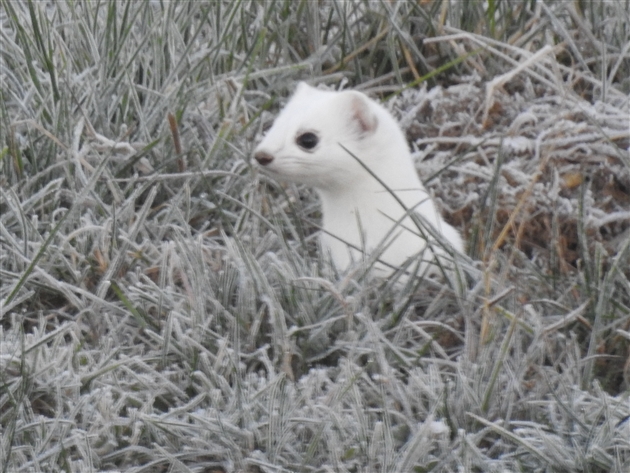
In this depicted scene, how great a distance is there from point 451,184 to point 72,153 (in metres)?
1.34

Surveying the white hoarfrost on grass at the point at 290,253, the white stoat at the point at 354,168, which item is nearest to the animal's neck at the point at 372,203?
the white stoat at the point at 354,168

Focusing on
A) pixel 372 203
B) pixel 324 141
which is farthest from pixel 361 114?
pixel 372 203

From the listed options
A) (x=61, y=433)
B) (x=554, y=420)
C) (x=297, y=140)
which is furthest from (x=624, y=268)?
(x=61, y=433)

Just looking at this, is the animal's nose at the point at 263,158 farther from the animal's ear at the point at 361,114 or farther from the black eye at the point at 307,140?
the animal's ear at the point at 361,114

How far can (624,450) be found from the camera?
9.04ft

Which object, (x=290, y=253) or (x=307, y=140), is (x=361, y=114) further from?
(x=290, y=253)

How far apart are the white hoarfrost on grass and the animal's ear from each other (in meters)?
0.32

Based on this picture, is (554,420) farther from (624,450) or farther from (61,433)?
(61,433)

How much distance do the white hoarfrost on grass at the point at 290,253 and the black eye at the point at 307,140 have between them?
250 millimetres

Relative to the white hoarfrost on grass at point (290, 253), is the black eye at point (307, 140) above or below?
above

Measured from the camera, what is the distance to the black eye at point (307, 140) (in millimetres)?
3607

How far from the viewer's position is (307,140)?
11.9 feet

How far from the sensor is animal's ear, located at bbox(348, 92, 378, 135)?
3588 millimetres

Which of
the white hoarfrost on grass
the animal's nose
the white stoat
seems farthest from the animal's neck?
the animal's nose
